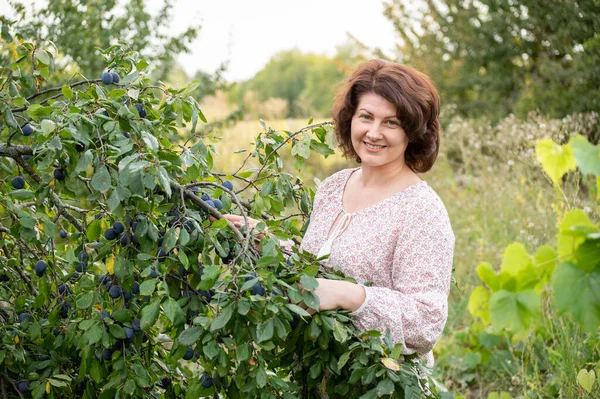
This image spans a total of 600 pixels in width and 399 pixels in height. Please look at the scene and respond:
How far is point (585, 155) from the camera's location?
0.87 metres

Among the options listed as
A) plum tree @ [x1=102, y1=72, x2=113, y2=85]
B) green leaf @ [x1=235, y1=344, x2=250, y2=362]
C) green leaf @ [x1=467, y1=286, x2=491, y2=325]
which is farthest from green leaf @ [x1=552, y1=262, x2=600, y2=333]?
plum tree @ [x1=102, y1=72, x2=113, y2=85]

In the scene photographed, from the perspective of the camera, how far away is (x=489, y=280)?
0.89 m

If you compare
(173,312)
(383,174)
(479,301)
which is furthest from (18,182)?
(479,301)

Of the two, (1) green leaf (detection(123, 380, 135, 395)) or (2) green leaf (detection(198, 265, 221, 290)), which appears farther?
(1) green leaf (detection(123, 380, 135, 395))

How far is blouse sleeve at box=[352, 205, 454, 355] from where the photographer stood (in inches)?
66.6

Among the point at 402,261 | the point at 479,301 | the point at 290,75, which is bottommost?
the point at 290,75

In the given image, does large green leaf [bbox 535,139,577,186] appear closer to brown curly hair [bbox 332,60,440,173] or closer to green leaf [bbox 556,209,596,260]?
green leaf [bbox 556,209,596,260]

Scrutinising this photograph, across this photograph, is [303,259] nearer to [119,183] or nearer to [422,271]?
[422,271]

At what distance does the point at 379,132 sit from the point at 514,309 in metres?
1.18

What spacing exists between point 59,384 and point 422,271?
3.56 ft

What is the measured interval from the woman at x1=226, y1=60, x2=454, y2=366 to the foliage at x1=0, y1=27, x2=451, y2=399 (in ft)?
0.31

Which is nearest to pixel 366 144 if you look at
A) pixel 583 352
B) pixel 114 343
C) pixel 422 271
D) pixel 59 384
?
pixel 422 271

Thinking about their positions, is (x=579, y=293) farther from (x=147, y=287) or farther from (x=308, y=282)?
(x=147, y=287)

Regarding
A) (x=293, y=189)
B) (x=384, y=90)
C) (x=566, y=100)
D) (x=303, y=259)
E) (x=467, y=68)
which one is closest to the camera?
(x=303, y=259)
